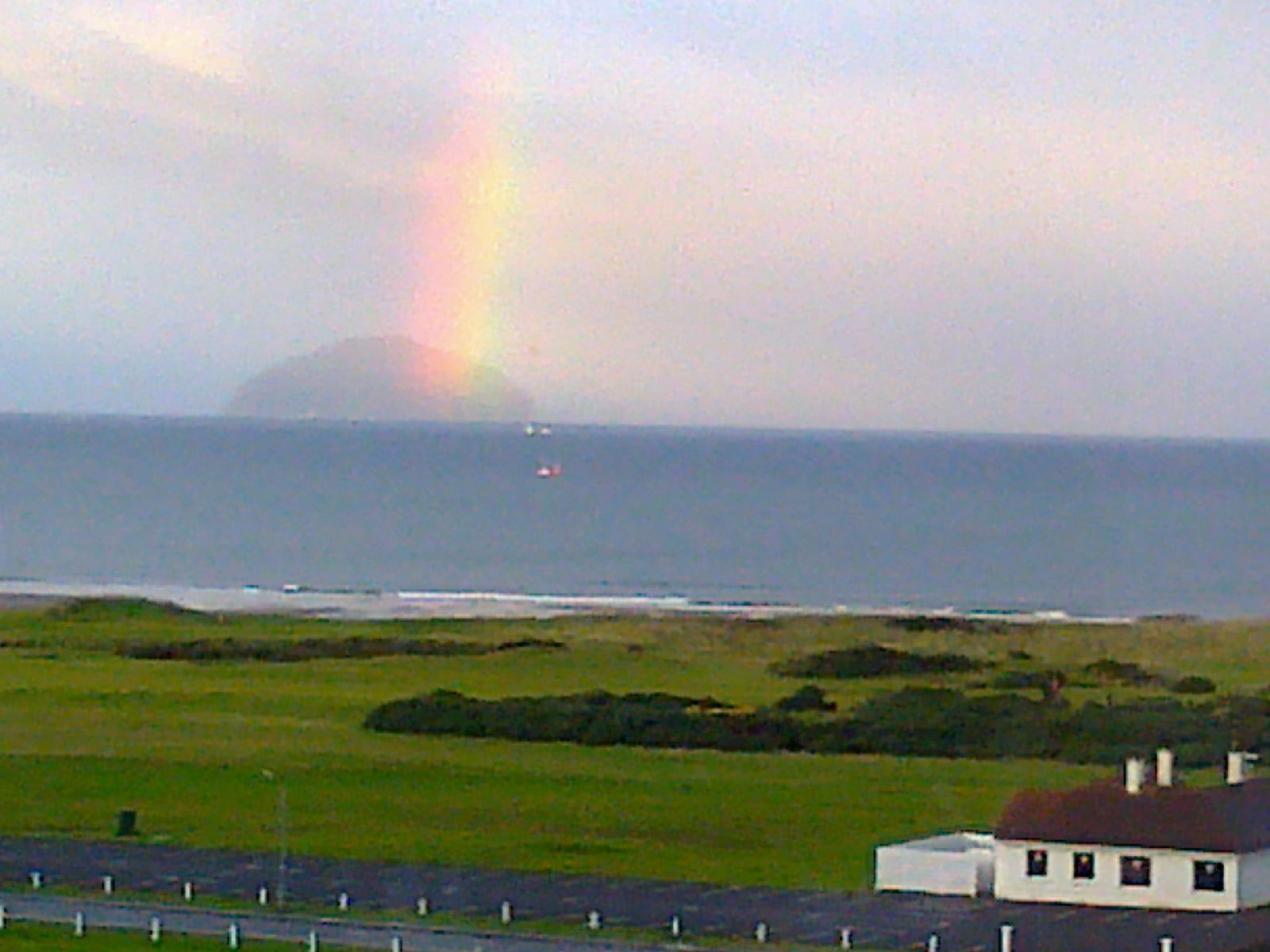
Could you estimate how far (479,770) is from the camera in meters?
60.7

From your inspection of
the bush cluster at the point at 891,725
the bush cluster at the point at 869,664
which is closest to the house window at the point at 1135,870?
the bush cluster at the point at 891,725

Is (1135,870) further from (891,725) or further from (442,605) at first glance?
(442,605)

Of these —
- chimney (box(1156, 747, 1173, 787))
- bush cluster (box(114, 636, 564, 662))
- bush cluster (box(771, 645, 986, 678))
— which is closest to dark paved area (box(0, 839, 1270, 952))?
chimney (box(1156, 747, 1173, 787))

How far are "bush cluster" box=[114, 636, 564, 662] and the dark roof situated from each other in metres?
50.8

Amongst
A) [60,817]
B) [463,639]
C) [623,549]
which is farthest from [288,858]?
[623,549]

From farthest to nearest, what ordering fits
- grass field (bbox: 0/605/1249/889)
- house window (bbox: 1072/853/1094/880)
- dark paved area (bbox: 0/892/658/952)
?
grass field (bbox: 0/605/1249/889) < house window (bbox: 1072/853/1094/880) < dark paved area (bbox: 0/892/658/952)

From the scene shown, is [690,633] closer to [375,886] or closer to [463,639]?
[463,639]

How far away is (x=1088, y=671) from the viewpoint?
83.8m

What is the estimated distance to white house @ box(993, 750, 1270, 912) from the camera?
131ft

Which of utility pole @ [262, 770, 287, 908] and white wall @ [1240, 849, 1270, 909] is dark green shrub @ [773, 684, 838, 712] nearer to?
utility pole @ [262, 770, 287, 908]

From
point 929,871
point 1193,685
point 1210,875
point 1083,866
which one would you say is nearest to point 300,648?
point 1193,685

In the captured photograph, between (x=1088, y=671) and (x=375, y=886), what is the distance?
4621 centimetres

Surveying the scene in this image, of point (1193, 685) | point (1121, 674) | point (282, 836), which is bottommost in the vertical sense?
point (282, 836)

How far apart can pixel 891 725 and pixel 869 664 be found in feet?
66.0
